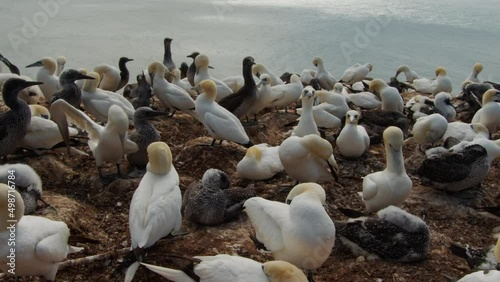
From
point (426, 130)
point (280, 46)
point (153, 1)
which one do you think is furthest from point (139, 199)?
point (153, 1)

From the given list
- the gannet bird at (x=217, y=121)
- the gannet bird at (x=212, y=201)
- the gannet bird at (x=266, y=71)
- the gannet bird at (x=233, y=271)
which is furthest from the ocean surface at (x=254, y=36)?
the gannet bird at (x=233, y=271)

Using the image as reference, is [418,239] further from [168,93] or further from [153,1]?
[153,1]

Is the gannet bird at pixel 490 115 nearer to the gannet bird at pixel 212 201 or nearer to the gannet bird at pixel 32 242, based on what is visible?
the gannet bird at pixel 212 201

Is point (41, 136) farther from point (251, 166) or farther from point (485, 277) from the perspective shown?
point (485, 277)

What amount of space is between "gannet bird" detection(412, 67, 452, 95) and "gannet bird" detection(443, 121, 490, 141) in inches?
138

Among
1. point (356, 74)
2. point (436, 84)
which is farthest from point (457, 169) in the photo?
→ point (356, 74)

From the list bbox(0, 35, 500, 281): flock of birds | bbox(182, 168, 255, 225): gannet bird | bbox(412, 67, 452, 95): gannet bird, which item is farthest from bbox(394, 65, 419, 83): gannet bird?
bbox(182, 168, 255, 225): gannet bird

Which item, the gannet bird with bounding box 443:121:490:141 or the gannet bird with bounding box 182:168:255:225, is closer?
the gannet bird with bounding box 182:168:255:225

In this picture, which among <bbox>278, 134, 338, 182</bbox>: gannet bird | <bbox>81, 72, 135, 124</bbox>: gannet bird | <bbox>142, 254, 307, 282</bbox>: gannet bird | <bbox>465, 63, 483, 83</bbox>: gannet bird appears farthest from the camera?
<bbox>465, 63, 483, 83</bbox>: gannet bird

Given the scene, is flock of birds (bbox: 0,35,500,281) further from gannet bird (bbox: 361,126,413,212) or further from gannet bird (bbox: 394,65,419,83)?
gannet bird (bbox: 394,65,419,83)

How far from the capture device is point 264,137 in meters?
7.21

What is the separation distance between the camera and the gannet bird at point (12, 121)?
5.14 metres

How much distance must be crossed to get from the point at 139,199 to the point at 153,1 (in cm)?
1917

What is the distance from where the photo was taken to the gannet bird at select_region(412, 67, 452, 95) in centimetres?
1006
